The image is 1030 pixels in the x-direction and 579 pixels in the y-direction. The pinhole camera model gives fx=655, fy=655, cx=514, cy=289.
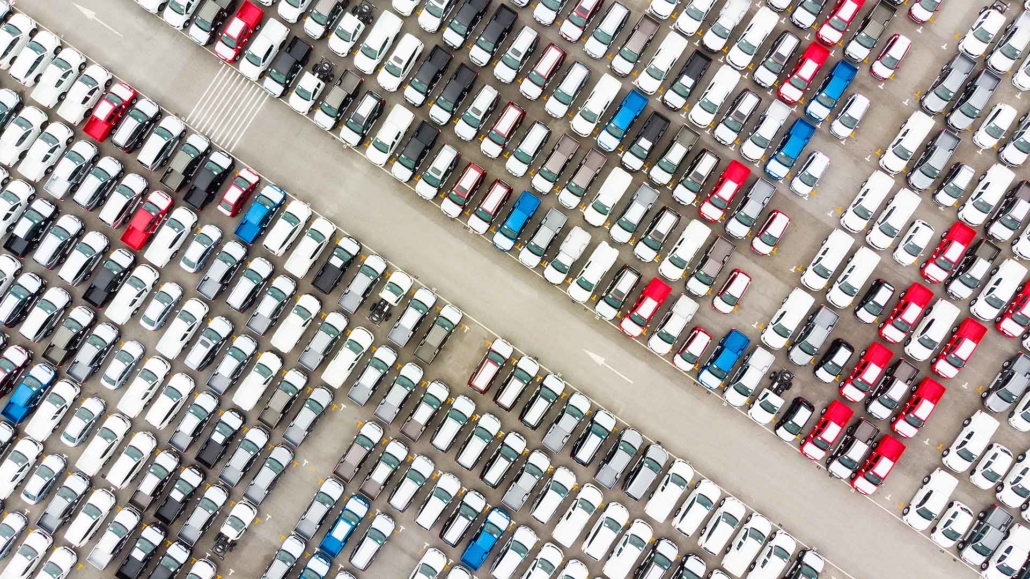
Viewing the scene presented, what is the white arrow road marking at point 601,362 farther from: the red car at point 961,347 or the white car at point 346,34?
the white car at point 346,34

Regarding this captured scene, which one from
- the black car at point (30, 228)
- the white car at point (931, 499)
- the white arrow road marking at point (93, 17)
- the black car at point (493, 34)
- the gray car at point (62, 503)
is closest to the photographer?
the black car at point (493, 34)

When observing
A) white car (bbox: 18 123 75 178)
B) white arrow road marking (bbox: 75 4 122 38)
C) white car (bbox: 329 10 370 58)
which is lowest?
white car (bbox: 18 123 75 178)

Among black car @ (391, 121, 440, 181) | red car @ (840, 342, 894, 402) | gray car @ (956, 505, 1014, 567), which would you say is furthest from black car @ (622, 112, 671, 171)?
gray car @ (956, 505, 1014, 567)

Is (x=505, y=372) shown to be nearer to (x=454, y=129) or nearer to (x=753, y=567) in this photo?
(x=454, y=129)

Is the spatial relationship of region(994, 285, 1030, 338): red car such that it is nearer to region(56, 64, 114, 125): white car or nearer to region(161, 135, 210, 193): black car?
region(161, 135, 210, 193): black car

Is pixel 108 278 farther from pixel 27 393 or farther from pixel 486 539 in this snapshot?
pixel 486 539

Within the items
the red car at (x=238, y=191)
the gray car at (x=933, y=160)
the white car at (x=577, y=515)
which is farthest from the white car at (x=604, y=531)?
the red car at (x=238, y=191)

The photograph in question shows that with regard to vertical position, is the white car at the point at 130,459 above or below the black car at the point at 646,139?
below
